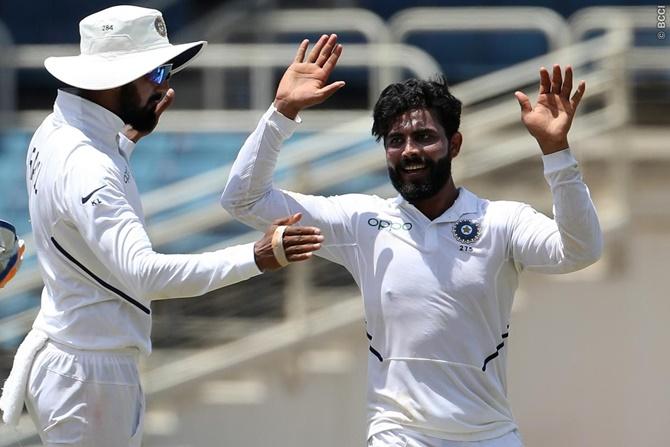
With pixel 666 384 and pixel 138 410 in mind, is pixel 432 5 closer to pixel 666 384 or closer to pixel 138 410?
pixel 666 384

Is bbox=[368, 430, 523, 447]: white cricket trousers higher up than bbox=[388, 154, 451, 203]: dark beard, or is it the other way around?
bbox=[388, 154, 451, 203]: dark beard

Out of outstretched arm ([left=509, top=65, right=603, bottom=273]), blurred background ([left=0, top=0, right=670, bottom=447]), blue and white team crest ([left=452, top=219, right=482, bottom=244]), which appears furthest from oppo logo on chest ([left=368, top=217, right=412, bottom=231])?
blurred background ([left=0, top=0, right=670, bottom=447])

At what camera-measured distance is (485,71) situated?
706 cm

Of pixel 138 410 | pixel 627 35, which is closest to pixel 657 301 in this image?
pixel 627 35

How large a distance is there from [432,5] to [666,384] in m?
2.86

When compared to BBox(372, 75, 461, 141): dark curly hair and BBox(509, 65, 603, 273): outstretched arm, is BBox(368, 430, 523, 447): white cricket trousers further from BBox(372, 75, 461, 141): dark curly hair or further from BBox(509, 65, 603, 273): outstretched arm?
BBox(372, 75, 461, 141): dark curly hair

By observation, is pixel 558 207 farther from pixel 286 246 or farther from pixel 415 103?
pixel 286 246

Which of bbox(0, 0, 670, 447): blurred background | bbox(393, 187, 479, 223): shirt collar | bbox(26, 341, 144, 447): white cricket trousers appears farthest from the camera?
bbox(0, 0, 670, 447): blurred background

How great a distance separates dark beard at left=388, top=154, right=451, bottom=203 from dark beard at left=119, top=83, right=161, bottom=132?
0.52 m

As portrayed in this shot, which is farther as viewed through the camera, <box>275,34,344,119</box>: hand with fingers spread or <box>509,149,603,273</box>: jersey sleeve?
<box>275,34,344,119</box>: hand with fingers spread

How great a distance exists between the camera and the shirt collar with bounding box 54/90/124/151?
3.03 m

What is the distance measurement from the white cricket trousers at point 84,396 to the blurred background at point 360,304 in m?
2.64

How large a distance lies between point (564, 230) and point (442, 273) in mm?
274

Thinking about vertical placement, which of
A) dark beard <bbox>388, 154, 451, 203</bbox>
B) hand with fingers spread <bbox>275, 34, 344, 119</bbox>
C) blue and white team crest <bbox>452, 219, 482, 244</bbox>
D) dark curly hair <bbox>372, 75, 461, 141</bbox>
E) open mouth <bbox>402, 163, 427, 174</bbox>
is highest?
hand with fingers spread <bbox>275, 34, 344, 119</bbox>
